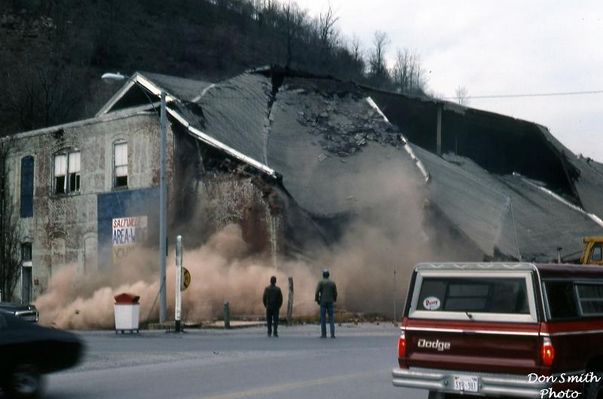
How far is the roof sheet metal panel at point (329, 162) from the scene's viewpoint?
133 ft

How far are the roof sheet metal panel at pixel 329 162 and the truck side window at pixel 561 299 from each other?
28.6 meters

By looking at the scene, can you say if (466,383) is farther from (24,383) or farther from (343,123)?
(343,123)

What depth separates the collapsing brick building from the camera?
39406 millimetres

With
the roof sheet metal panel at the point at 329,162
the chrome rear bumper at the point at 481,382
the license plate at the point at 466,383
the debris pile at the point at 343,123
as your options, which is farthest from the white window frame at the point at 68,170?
the license plate at the point at 466,383

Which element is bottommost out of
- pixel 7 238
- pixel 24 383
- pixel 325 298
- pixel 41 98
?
pixel 24 383

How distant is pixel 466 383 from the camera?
10.5 meters

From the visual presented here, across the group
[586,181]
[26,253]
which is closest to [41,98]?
[26,253]

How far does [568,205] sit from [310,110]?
804 inches

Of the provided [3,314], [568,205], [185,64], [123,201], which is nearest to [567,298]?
[3,314]

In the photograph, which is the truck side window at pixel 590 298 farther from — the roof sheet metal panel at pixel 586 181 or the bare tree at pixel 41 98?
the bare tree at pixel 41 98

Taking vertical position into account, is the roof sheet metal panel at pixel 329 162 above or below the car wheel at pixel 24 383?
above

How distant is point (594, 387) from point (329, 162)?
3163 centimetres

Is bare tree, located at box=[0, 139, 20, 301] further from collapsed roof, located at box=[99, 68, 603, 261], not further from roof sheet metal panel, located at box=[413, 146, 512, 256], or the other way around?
roof sheet metal panel, located at box=[413, 146, 512, 256]

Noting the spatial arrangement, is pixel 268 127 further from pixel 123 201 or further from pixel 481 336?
pixel 481 336
